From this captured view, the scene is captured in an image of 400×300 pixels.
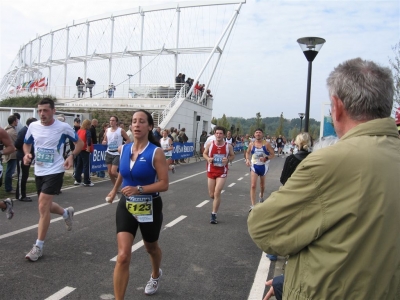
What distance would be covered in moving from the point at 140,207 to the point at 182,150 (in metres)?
19.0

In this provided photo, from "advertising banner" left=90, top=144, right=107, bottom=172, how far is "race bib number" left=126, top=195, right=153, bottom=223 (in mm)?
9871

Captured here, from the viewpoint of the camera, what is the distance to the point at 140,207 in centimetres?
373

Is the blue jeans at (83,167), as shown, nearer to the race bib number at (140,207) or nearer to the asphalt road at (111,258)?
the asphalt road at (111,258)

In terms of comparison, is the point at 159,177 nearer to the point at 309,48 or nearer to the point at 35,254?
the point at 35,254

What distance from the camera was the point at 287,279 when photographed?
1.65 meters

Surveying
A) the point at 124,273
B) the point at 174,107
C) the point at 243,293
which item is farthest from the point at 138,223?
the point at 174,107

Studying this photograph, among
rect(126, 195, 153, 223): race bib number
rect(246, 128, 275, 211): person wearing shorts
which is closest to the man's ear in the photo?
rect(126, 195, 153, 223): race bib number

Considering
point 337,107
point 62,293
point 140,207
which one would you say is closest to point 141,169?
point 140,207

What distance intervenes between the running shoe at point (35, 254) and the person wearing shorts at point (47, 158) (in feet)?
0.08

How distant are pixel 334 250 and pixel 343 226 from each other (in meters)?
0.11

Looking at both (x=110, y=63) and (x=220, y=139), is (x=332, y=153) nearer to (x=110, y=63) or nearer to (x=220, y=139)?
(x=220, y=139)

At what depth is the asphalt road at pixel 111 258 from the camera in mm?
4098

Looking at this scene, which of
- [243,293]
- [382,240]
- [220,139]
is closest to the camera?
[382,240]

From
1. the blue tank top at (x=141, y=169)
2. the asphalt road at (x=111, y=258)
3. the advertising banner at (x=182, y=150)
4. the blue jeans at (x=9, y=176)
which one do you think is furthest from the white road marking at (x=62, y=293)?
the advertising banner at (x=182, y=150)
